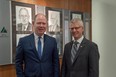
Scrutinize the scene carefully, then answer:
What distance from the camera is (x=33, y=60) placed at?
2234mm

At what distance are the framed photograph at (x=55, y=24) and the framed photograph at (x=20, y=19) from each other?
0.40m

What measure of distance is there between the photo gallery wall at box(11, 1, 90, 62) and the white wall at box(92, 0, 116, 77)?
0.57 m

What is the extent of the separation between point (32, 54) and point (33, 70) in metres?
0.19

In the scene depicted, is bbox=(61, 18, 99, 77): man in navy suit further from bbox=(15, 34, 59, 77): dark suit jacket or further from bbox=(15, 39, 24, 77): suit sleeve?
bbox=(15, 39, 24, 77): suit sleeve

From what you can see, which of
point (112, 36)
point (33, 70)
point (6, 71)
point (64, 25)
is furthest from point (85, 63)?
point (112, 36)

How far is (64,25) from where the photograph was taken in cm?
389

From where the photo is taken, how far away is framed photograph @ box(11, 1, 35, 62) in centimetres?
301

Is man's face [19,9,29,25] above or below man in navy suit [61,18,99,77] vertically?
above

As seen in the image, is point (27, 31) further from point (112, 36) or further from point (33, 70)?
point (112, 36)

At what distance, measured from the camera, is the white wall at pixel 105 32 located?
15.3ft

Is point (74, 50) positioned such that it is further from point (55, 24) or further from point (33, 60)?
point (55, 24)

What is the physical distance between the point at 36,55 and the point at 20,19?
107 cm

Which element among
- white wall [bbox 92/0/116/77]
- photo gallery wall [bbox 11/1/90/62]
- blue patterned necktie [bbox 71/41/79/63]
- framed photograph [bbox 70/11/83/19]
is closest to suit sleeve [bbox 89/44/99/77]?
blue patterned necktie [bbox 71/41/79/63]

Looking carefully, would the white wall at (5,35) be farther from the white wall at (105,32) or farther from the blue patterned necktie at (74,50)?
the white wall at (105,32)
